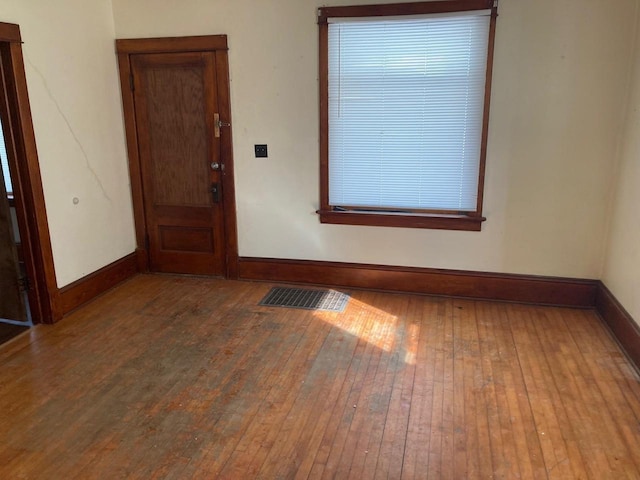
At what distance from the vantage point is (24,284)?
345cm

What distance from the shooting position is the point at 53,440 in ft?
7.44

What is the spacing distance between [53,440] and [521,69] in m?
3.60

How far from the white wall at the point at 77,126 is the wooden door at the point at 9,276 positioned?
26 centimetres

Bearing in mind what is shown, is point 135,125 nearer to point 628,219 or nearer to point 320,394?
point 320,394

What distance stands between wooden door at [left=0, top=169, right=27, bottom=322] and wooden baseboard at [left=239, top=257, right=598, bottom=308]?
1686 millimetres

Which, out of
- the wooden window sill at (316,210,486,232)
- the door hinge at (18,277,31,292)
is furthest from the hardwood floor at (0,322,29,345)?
the wooden window sill at (316,210,486,232)

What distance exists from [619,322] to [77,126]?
4.05 meters

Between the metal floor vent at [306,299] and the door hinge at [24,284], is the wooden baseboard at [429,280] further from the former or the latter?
the door hinge at [24,284]

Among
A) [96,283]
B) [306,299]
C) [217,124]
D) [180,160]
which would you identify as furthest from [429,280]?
[96,283]

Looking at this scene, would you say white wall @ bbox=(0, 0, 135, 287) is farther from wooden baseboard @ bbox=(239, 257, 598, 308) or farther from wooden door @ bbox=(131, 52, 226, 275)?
wooden baseboard @ bbox=(239, 257, 598, 308)

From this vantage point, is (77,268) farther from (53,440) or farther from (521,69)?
(521,69)

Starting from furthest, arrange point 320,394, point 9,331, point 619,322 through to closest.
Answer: point 9,331 → point 619,322 → point 320,394

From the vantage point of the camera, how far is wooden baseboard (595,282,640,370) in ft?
9.52

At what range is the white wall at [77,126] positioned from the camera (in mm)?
3275
